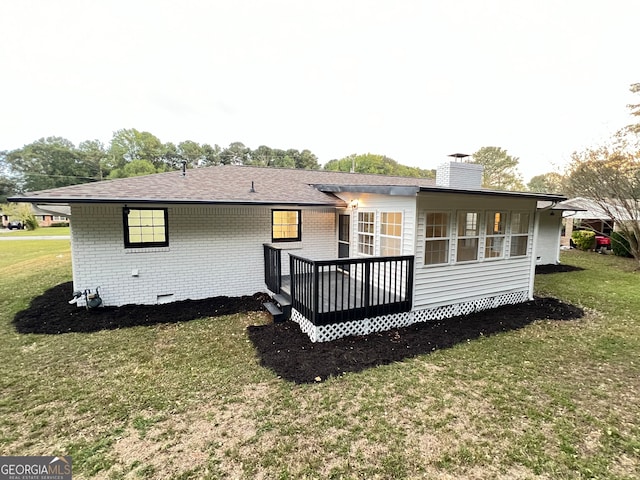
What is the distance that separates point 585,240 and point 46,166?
74.5 m

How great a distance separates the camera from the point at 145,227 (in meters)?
6.88

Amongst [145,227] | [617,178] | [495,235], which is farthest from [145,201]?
[617,178]

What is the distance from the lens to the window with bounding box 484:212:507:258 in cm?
691

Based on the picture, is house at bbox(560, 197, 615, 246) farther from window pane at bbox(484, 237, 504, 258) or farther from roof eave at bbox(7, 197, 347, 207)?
roof eave at bbox(7, 197, 347, 207)

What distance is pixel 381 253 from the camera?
22.3ft

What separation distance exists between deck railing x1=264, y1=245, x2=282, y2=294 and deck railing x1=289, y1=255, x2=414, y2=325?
3.01 ft

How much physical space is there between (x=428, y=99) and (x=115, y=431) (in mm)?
21553

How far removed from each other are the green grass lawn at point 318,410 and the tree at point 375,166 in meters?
45.3

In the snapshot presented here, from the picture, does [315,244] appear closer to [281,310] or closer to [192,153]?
[281,310]

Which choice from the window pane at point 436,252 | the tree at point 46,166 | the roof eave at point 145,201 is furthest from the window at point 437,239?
the tree at point 46,166

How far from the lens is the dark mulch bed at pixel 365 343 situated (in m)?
4.36

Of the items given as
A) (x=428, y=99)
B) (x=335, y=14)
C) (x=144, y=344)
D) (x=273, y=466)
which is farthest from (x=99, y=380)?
(x=428, y=99)

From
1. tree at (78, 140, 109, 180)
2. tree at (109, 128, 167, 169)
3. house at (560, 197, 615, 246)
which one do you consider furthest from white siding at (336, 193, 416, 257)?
tree at (78, 140, 109, 180)

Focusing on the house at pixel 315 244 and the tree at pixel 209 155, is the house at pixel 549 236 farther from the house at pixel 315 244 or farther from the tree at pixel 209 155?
the tree at pixel 209 155
